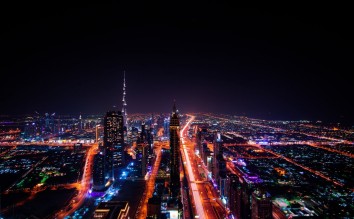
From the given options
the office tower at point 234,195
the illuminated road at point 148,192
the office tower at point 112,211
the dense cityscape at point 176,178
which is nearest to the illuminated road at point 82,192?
the dense cityscape at point 176,178

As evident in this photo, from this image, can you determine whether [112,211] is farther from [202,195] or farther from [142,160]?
[142,160]

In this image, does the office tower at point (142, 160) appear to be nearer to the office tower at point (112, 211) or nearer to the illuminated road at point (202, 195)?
the illuminated road at point (202, 195)

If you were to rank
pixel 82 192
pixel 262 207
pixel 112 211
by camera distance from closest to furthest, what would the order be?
pixel 262 207 → pixel 112 211 → pixel 82 192

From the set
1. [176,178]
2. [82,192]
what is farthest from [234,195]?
[82,192]

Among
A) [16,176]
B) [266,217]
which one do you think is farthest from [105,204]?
[16,176]

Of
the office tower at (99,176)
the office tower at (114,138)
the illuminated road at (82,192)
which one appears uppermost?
the office tower at (114,138)

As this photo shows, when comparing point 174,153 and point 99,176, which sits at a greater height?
point 174,153

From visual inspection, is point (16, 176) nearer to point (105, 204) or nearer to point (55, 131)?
point (105, 204)
